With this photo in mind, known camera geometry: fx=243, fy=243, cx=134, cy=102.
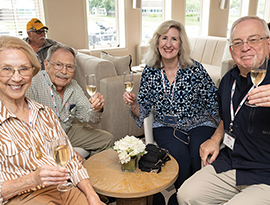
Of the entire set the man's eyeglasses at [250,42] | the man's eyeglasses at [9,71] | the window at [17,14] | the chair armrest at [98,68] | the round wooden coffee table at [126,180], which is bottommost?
the round wooden coffee table at [126,180]

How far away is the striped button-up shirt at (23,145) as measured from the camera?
1.19m

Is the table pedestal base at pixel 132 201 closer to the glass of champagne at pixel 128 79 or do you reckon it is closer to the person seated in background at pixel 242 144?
the person seated in background at pixel 242 144

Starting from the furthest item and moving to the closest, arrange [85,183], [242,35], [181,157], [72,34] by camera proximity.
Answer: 1. [72,34]
2. [181,157]
3. [242,35]
4. [85,183]

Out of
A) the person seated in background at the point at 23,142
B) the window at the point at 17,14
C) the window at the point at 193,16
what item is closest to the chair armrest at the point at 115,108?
the person seated in background at the point at 23,142

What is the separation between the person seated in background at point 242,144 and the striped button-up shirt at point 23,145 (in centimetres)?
76

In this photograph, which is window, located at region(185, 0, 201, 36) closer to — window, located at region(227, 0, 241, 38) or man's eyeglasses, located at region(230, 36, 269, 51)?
window, located at region(227, 0, 241, 38)

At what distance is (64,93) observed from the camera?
2.06m

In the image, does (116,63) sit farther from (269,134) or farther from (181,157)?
(269,134)

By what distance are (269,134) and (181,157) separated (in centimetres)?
69

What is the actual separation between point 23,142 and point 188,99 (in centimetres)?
135

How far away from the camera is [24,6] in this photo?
4.78 m

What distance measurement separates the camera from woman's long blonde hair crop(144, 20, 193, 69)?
7.00 ft

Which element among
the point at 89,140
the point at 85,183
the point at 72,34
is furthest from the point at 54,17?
the point at 85,183

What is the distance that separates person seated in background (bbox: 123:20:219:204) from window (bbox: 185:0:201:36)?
5099 mm
